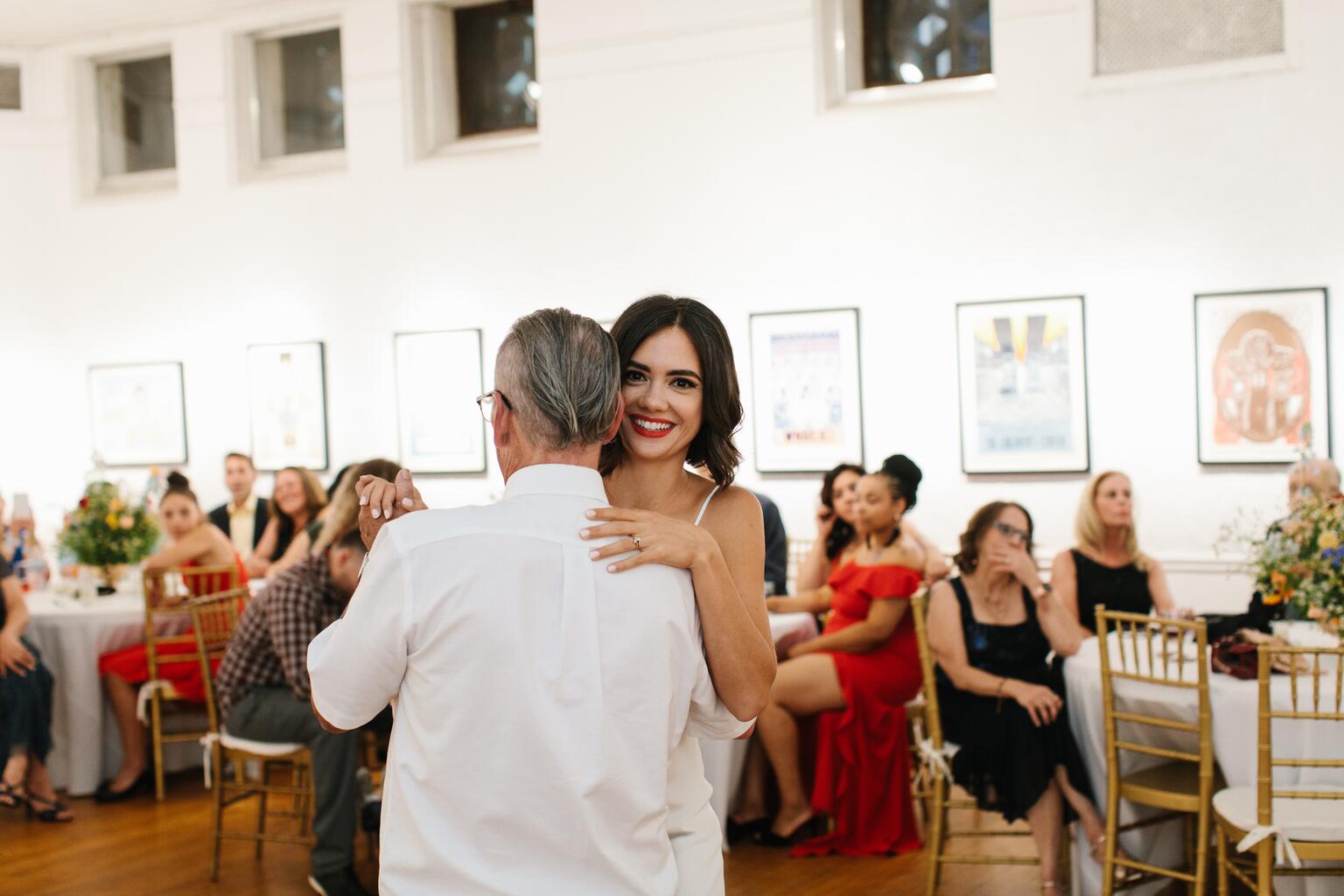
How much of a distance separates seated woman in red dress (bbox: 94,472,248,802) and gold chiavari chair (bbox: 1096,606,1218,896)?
4.45m

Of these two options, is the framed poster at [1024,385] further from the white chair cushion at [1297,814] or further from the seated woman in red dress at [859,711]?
the white chair cushion at [1297,814]

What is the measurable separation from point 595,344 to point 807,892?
384 centimetres

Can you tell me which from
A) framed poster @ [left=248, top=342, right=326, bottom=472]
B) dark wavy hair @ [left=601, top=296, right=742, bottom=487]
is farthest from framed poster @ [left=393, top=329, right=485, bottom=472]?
dark wavy hair @ [left=601, top=296, right=742, bottom=487]

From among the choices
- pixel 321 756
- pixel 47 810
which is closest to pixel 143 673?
pixel 47 810

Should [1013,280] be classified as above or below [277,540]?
above

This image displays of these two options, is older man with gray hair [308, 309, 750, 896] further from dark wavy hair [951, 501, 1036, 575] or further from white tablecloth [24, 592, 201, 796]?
white tablecloth [24, 592, 201, 796]

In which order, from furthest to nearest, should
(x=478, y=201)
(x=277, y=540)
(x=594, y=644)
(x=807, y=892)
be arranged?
(x=478, y=201) → (x=277, y=540) → (x=807, y=892) → (x=594, y=644)

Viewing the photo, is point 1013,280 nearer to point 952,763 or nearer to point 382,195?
point 952,763

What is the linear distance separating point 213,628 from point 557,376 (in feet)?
15.9

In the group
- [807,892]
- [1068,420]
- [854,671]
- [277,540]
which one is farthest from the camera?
[277,540]

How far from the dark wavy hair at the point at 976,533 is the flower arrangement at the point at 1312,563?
943 mm

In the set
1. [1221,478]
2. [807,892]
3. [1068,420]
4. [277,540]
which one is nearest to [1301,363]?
[1221,478]

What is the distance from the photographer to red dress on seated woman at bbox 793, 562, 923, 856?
18.7 feet

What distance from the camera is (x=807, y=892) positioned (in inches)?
203
